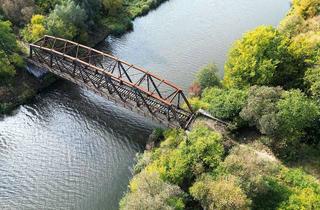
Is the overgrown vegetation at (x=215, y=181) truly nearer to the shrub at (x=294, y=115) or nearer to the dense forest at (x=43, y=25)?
the shrub at (x=294, y=115)

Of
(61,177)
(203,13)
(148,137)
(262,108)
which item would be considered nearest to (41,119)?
(61,177)

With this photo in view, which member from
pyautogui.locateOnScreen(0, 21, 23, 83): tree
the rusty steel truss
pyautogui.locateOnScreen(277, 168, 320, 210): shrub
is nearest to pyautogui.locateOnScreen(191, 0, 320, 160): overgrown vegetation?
pyautogui.locateOnScreen(277, 168, 320, 210): shrub

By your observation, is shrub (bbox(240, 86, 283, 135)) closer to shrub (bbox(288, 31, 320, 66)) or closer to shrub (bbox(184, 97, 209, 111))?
shrub (bbox(184, 97, 209, 111))

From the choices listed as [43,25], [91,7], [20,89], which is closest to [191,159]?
[20,89]

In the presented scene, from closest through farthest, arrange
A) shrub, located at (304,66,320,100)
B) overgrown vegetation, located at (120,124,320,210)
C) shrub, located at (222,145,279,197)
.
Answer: overgrown vegetation, located at (120,124,320,210), shrub, located at (222,145,279,197), shrub, located at (304,66,320,100)

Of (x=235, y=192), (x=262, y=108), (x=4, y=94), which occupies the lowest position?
(x=235, y=192)

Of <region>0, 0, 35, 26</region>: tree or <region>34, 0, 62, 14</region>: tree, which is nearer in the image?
<region>0, 0, 35, 26</region>: tree

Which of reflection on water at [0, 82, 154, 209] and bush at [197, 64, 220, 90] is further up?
bush at [197, 64, 220, 90]

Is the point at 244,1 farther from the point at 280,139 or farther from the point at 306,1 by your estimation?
the point at 280,139
